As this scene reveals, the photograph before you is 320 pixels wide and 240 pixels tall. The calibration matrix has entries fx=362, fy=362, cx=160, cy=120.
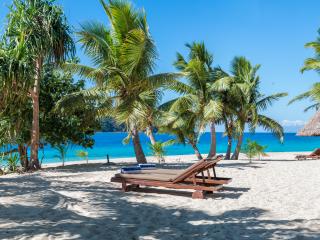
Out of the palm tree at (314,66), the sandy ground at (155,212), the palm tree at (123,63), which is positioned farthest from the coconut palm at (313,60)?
the sandy ground at (155,212)

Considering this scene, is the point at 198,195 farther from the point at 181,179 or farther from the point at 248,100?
the point at 248,100

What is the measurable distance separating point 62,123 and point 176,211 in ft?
33.1

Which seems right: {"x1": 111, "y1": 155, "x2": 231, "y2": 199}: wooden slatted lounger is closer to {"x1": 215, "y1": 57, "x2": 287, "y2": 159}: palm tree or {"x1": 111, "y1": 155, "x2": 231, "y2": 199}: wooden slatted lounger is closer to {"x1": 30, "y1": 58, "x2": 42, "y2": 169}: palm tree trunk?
{"x1": 30, "y1": 58, "x2": 42, "y2": 169}: palm tree trunk

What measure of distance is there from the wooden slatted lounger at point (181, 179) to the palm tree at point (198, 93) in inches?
325

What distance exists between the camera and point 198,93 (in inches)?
732

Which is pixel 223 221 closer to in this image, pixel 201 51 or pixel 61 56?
pixel 61 56

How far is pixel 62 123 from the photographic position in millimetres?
15102

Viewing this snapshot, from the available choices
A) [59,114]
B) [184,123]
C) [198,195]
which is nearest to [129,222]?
[198,195]

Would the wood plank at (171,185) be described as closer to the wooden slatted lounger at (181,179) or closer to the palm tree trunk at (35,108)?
the wooden slatted lounger at (181,179)

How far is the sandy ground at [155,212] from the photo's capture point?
4.69m

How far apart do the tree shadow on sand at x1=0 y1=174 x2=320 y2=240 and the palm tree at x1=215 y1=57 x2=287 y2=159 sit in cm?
1192

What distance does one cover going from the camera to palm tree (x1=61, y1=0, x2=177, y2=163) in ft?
41.7

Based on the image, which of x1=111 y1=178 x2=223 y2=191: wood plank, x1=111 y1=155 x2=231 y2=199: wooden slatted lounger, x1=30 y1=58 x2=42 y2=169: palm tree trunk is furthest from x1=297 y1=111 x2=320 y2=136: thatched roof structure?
x1=30 y1=58 x2=42 y2=169: palm tree trunk

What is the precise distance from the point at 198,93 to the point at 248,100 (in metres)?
2.54
